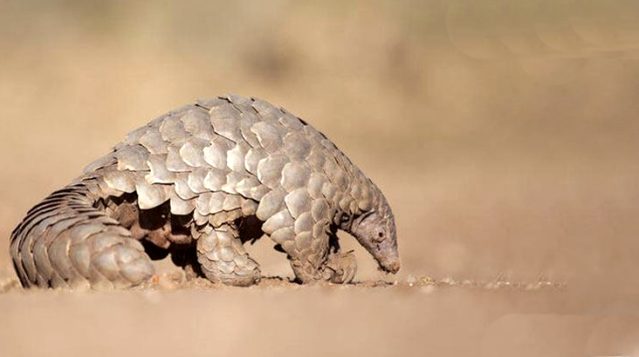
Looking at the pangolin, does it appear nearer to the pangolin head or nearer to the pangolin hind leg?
the pangolin hind leg

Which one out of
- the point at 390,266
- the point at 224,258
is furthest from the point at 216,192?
the point at 390,266

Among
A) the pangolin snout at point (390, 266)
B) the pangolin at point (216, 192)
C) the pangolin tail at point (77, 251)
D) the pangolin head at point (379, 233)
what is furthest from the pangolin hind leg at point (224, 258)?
the pangolin snout at point (390, 266)

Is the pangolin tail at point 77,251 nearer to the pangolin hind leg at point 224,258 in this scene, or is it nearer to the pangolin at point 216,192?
the pangolin at point 216,192

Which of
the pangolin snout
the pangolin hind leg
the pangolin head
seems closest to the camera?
the pangolin hind leg

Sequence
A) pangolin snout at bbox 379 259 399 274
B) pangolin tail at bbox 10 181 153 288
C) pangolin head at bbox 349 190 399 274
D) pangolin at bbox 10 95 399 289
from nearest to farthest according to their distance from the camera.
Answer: pangolin tail at bbox 10 181 153 288 < pangolin at bbox 10 95 399 289 < pangolin head at bbox 349 190 399 274 < pangolin snout at bbox 379 259 399 274

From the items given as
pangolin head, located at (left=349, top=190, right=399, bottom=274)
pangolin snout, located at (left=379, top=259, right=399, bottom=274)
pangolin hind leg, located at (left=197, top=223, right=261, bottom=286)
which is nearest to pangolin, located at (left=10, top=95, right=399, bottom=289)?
pangolin hind leg, located at (left=197, top=223, right=261, bottom=286)

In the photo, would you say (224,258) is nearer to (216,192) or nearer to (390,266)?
(216,192)

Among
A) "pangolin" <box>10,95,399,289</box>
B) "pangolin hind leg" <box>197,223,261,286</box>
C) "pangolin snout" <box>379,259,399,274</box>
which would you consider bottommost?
"pangolin snout" <box>379,259,399,274</box>

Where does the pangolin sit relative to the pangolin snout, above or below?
above
